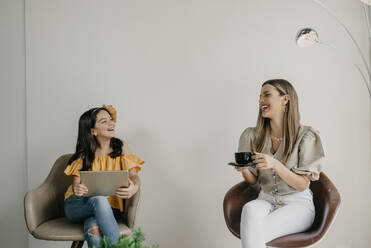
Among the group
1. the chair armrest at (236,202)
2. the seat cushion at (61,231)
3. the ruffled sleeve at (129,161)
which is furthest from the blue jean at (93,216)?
the chair armrest at (236,202)

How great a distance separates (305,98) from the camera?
2.71 meters

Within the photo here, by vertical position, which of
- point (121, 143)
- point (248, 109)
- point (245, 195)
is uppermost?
point (248, 109)

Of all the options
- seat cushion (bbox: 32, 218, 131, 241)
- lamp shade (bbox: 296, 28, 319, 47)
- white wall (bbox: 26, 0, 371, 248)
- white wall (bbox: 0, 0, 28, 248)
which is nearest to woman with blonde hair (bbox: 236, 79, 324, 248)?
lamp shade (bbox: 296, 28, 319, 47)

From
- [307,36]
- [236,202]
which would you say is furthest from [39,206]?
[307,36]

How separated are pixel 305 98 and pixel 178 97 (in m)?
0.95

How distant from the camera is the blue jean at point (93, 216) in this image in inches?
77.2

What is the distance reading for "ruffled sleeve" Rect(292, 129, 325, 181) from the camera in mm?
2036

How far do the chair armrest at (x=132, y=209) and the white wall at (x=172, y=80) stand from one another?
1.87 ft

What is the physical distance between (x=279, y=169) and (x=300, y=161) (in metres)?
0.18

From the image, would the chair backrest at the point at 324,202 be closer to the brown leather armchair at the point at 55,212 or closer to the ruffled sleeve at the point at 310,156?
the ruffled sleeve at the point at 310,156

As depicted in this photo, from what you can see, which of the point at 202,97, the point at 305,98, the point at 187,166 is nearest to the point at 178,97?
the point at 202,97

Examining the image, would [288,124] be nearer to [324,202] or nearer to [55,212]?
[324,202]

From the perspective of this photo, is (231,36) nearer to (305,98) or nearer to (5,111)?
(305,98)

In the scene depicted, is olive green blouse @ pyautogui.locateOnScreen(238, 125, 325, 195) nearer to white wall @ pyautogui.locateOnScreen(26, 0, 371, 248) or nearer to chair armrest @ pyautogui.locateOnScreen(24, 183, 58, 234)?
white wall @ pyautogui.locateOnScreen(26, 0, 371, 248)
